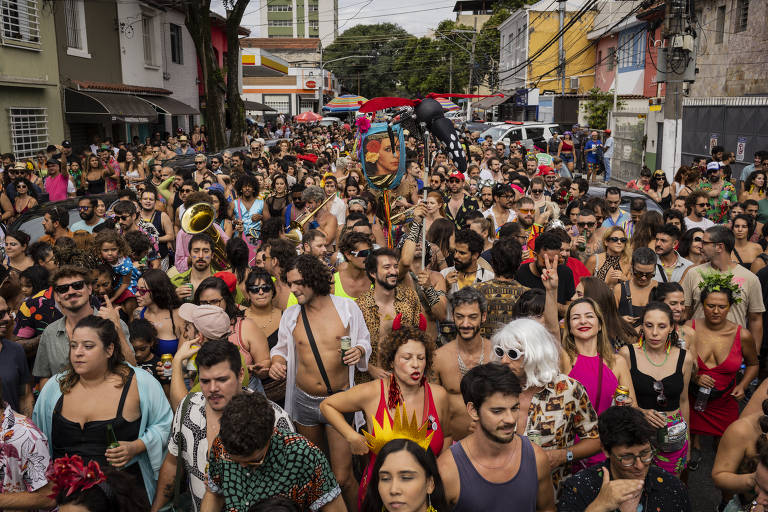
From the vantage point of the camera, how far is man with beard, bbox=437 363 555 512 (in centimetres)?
322

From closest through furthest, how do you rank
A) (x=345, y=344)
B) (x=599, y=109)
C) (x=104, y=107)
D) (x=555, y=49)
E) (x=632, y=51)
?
(x=345, y=344)
(x=104, y=107)
(x=599, y=109)
(x=632, y=51)
(x=555, y=49)

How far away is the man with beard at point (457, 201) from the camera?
31.7ft

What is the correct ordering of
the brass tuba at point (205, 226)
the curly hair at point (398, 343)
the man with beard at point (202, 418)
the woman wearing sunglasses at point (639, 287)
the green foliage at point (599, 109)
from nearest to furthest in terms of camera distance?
1. the man with beard at point (202, 418)
2. the curly hair at point (398, 343)
3. the woman wearing sunglasses at point (639, 287)
4. the brass tuba at point (205, 226)
5. the green foliage at point (599, 109)

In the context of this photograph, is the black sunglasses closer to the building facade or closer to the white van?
the building facade

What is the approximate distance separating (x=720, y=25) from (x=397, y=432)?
24.6m

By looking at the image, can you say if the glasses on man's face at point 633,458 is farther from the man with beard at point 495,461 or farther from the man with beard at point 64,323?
the man with beard at point 64,323

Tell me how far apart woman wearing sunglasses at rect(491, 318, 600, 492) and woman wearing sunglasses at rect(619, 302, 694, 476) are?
0.90m

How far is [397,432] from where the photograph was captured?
3314 millimetres

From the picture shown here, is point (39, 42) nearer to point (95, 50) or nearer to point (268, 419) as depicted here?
point (95, 50)

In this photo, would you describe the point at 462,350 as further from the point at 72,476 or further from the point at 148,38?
the point at 148,38

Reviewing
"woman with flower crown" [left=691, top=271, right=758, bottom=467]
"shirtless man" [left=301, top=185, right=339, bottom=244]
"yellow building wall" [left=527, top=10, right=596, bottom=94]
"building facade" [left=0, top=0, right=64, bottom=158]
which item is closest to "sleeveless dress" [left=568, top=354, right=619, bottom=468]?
"woman with flower crown" [left=691, top=271, right=758, bottom=467]

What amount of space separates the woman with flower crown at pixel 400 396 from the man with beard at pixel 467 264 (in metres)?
2.08

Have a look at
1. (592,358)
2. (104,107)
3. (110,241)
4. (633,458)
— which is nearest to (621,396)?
(592,358)

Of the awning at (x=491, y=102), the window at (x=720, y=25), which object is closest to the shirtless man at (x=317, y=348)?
the window at (x=720, y=25)
